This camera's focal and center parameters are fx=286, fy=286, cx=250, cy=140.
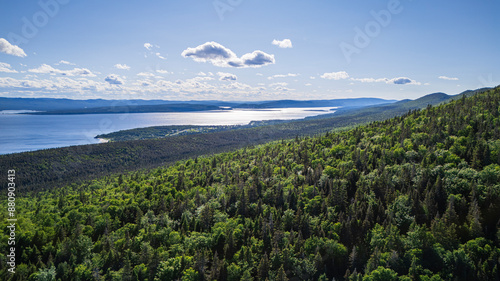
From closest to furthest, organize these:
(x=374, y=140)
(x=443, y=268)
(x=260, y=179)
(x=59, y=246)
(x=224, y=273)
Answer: (x=443, y=268)
(x=224, y=273)
(x=59, y=246)
(x=260, y=179)
(x=374, y=140)

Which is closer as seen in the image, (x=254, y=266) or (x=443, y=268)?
(x=443, y=268)

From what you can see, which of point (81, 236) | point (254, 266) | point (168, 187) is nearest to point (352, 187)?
point (254, 266)

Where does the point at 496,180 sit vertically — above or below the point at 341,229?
above

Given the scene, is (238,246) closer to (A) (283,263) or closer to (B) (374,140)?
(A) (283,263)

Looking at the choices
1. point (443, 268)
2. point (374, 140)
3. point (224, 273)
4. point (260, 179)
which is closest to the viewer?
point (443, 268)

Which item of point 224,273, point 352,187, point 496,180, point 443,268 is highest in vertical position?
point 496,180

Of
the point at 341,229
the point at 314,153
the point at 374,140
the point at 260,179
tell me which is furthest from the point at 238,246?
the point at 374,140
